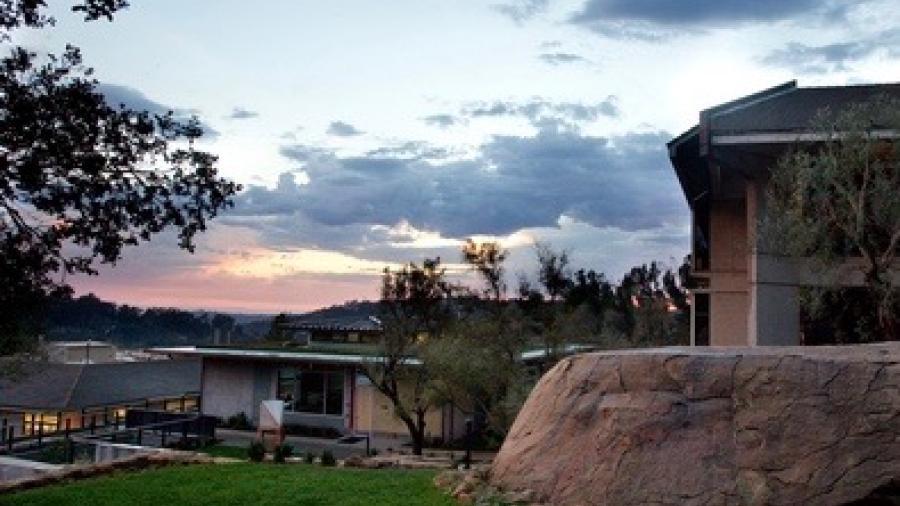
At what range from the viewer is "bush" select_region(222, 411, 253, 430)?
35219 mm

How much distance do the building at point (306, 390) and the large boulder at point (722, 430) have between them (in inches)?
875

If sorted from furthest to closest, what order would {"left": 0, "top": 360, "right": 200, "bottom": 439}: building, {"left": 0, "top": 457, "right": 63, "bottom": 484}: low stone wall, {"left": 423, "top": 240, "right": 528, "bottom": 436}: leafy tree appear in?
{"left": 0, "top": 360, "right": 200, "bottom": 439}: building, {"left": 423, "top": 240, "right": 528, "bottom": 436}: leafy tree, {"left": 0, "top": 457, "right": 63, "bottom": 484}: low stone wall

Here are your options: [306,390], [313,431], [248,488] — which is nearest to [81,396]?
[306,390]

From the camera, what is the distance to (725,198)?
22438mm

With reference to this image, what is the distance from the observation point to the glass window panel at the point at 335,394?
3509cm

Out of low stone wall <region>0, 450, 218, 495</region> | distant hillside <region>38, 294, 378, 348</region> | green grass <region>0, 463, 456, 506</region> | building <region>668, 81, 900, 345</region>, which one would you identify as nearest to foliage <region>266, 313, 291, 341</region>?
distant hillside <region>38, 294, 378, 348</region>

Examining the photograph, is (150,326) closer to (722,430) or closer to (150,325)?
(150,325)

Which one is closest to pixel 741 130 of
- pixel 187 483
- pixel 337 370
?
pixel 187 483

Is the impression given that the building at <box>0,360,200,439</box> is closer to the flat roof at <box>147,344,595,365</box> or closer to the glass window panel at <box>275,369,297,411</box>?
the flat roof at <box>147,344,595,365</box>

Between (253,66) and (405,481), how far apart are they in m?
8.62

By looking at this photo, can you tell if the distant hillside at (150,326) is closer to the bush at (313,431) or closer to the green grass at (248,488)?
the bush at (313,431)

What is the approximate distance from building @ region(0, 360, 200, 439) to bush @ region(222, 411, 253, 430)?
158 inches

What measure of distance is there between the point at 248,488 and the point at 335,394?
78.8ft

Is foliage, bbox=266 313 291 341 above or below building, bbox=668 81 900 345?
below
